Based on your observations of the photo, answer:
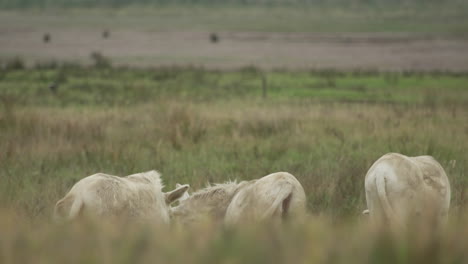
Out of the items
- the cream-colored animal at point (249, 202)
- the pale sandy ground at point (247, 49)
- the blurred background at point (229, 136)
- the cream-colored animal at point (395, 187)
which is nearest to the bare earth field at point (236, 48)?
the pale sandy ground at point (247, 49)

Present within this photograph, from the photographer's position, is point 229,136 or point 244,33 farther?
point 244,33

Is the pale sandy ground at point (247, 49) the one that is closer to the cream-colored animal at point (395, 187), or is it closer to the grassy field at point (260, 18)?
the grassy field at point (260, 18)

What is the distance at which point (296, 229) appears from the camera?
118 inches

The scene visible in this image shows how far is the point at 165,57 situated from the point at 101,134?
38.6 m

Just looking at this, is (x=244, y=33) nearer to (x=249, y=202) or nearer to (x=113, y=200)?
(x=249, y=202)

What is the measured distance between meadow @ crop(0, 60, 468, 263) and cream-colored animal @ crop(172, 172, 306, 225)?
539 millimetres

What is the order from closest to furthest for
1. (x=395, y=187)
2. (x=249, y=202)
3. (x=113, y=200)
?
(x=113, y=200)
(x=395, y=187)
(x=249, y=202)

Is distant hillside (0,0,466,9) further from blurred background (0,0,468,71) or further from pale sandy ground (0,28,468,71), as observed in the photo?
pale sandy ground (0,28,468,71)

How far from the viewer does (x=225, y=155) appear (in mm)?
13008

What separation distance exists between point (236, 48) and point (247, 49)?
1.80 meters

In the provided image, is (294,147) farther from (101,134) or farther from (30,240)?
(30,240)

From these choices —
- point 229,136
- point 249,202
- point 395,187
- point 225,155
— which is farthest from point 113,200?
point 229,136

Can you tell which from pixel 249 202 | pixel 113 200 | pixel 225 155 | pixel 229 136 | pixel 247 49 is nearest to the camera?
pixel 113 200

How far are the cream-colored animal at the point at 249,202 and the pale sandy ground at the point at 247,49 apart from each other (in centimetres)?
3482
